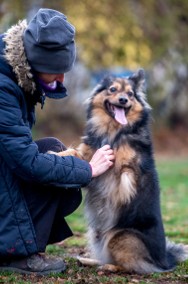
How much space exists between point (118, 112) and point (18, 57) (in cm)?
159

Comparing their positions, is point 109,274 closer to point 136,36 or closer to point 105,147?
point 105,147

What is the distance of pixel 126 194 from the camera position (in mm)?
5121

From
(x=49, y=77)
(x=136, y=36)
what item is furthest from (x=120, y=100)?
(x=136, y=36)

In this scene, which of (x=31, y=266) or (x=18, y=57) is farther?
(x=31, y=266)

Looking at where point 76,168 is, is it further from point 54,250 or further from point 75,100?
point 75,100

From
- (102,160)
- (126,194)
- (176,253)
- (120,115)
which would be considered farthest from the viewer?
(120,115)

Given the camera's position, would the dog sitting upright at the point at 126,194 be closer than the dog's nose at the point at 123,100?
Yes

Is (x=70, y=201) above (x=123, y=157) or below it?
below

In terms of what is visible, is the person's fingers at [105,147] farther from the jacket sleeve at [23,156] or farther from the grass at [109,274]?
the grass at [109,274]

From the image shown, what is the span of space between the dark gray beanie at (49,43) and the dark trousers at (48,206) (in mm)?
956

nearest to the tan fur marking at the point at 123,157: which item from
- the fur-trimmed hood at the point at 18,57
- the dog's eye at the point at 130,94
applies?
the dog's eye at the point at 130,94

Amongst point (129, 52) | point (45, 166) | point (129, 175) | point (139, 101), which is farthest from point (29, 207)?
point (129, 52)

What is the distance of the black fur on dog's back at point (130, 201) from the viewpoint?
507 cm

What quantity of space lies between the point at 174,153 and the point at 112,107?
15.2m
